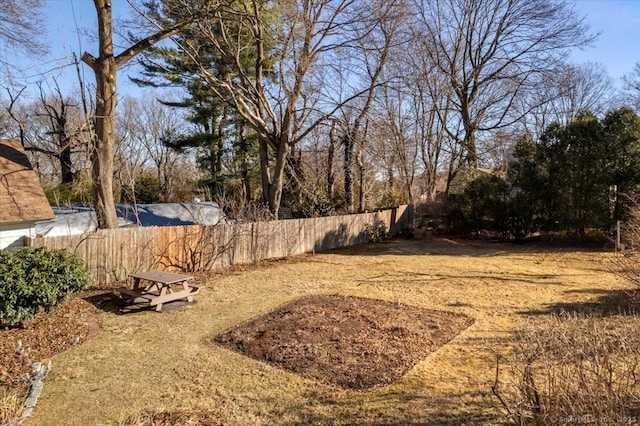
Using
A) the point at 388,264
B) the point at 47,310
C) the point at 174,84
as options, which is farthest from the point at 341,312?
the point at 174,84

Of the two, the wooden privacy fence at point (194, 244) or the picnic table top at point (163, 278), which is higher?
the wooden privacy fence at point (194, 244)

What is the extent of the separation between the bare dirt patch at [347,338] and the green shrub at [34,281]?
101 inches

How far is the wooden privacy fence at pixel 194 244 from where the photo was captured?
27.7ft

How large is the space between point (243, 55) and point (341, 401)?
1642cm

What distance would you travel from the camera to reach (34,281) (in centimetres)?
559

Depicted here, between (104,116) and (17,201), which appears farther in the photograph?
(17,201)

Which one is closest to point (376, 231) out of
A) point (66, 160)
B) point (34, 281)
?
point (34, 281)

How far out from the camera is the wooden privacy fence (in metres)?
8.45

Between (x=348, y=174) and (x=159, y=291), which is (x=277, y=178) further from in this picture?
(x=159, y=291)

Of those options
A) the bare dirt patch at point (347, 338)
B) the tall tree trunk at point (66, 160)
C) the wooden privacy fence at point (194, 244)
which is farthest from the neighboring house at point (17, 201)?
the bare dirt patch at point (347, 338)

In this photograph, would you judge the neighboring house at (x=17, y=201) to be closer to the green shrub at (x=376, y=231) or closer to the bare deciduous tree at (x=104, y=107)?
the bare deciduous tree at (x=104, y=107)

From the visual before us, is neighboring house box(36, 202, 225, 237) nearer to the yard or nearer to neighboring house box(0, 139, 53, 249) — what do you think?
neighboring house box(0, 139, 53, 249)

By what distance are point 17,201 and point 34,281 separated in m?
5.54

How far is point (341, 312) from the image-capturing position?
651 cm
